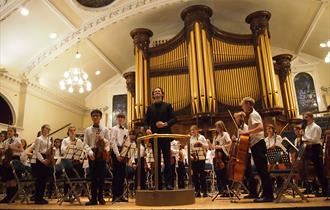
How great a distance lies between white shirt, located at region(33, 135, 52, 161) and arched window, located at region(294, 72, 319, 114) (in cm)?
1022

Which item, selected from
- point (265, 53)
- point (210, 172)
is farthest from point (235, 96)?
point (210, 172)

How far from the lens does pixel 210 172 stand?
8.14m

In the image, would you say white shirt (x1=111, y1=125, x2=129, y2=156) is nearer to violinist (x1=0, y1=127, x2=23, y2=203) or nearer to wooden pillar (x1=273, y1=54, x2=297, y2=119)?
violinist (x1=0, y1=127, x2=23, y2=203)

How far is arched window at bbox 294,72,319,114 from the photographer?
1191 centimetres

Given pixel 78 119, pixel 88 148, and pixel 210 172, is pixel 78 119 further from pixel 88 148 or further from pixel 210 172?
pixel 88 148

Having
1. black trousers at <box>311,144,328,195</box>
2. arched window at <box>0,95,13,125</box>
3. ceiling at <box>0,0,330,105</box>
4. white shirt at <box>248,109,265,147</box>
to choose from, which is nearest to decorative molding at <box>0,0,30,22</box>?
ceiling at <box>0,0,330,105</box>

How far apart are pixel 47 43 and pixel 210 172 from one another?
702cm

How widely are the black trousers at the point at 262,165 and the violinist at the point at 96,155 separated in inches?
87.2

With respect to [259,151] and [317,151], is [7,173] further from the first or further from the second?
[317,151]

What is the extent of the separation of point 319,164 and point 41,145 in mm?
4794

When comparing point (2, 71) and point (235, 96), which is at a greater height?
point (2, 71)

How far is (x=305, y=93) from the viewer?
1212 cm

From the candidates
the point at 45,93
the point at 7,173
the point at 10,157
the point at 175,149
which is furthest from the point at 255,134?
the point at 45,93

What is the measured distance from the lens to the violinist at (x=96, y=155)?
439 centimetres
